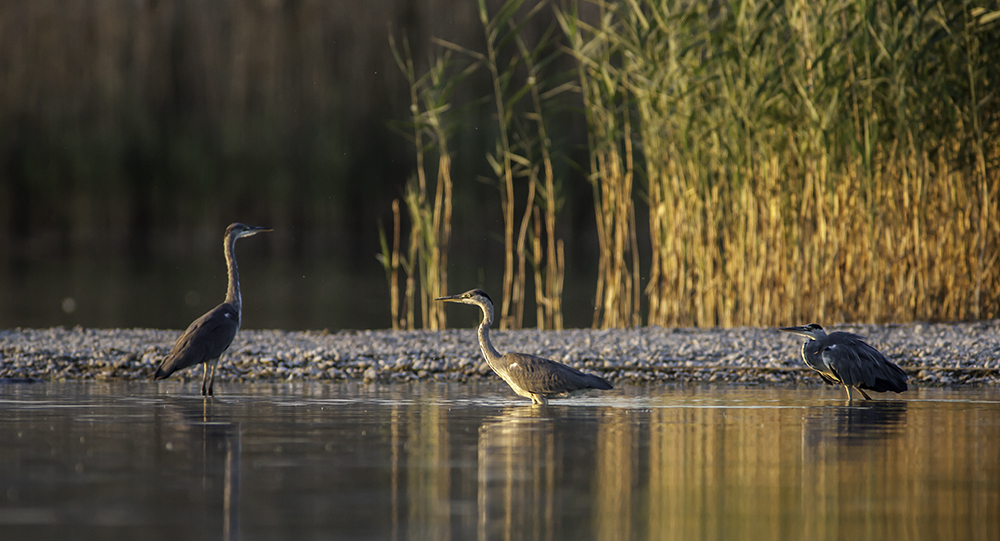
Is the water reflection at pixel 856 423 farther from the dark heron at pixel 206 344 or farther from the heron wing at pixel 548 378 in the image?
the dark heron at pixel 206 344

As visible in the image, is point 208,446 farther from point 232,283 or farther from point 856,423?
point 232,283

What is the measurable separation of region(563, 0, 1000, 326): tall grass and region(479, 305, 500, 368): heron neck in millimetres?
4201

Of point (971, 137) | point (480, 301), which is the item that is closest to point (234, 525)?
point (480, 301)

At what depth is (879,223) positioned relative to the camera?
1411 centimetres

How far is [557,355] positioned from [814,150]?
3866 millimetres

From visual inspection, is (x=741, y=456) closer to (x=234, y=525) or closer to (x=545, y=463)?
(x=545, y=463)

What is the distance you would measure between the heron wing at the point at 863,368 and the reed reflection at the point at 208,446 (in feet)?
14.8

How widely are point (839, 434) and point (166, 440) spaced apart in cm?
406

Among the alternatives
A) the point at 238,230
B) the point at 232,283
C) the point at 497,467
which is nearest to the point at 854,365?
the point at 497,467

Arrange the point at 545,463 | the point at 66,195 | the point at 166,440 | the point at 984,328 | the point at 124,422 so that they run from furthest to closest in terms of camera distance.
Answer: the point at 66,195, the point at 984,328, the point at 124,422, the point at 166,440, the point at 545,463

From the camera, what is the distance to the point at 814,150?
14109mm

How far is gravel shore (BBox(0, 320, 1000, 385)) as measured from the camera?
11.8 metres

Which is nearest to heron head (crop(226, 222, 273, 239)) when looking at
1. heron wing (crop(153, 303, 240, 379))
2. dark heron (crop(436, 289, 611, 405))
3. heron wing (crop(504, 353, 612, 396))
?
heron wing (crop(153, 303, 240, 379))

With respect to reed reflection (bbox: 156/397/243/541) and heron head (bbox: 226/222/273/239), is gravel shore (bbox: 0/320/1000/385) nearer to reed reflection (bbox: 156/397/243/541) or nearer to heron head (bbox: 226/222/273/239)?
heron head (bbox: 226/222/273/239)
